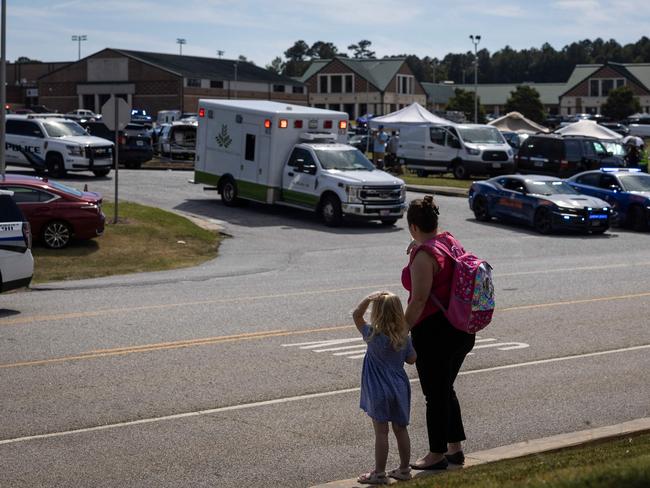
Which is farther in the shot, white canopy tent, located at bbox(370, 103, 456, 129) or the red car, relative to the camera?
white canopy tent, located at bbox(370, 103, 456, 129)

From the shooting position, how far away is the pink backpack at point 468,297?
737cm

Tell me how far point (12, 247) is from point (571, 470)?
404 inches

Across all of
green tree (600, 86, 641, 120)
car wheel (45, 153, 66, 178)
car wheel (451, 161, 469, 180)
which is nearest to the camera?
car wheel (45, 153, 66, 178)

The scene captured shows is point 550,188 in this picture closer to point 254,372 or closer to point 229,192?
point 229,192

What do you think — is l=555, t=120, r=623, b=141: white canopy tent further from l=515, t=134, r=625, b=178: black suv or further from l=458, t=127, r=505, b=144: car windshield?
l=515, t=134, r=625, b=178: black suv

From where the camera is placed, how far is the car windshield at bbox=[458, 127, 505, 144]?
4338 centimetres

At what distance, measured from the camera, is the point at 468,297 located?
7.38 metres

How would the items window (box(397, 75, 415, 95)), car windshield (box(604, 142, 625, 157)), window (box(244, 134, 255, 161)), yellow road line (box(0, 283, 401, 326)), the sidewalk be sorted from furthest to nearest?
window (box(397, 75, 415, 95)), car windshield (box(604, 142, 625, 157)), window (box(244, 134, 255, 161)), yellow road line (box(0, 283, 401, 326)), the sidewalk

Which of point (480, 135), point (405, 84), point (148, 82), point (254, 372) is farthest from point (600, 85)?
point (254, 372)

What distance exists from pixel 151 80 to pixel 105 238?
7902 cm

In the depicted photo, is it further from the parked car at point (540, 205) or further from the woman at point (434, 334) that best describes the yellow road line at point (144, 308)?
the parked car at point (540, 205)

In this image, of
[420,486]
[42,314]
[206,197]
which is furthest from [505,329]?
[206,197]

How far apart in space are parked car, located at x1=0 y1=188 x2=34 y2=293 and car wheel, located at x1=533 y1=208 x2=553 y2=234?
16190 mm

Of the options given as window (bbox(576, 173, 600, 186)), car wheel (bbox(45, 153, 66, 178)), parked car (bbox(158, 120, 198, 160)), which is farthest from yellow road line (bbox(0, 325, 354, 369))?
parked car (bbox(158, 120, 198, 160))
